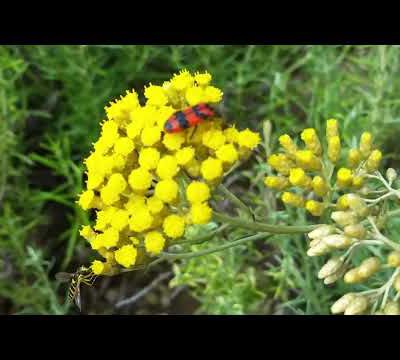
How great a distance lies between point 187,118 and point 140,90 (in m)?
1.98

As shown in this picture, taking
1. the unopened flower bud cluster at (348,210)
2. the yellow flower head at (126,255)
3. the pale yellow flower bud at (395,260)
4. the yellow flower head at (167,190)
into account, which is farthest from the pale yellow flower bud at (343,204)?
the yellow flower head at (126,255)

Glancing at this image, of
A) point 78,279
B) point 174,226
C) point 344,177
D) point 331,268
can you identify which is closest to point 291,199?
point 344,177

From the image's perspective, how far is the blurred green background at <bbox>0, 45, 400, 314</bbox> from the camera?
10.5 feet

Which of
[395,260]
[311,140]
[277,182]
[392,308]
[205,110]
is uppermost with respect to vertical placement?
[205,110]

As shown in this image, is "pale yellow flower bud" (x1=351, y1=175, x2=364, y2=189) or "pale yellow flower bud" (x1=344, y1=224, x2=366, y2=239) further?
"pale yellow flower bud" (x1=351, y1=175, x2=364, y2=189)

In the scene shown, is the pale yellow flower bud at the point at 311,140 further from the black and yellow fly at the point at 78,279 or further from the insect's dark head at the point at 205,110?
the black and yellow fly at the point at 78,279

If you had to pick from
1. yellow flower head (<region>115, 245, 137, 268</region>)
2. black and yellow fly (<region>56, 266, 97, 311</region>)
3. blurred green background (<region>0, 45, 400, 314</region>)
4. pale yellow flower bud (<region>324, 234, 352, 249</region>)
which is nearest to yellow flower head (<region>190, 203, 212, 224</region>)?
yellow flower head (<region>115, 245, 137, 268</region>)

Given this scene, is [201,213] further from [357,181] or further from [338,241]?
[357,181]

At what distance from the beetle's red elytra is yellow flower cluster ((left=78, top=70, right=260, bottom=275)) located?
36 mm

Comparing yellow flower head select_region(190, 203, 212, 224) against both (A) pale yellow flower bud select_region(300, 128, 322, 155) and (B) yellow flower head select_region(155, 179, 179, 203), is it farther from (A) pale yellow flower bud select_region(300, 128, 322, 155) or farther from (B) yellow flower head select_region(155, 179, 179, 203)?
(A) pale yellow flower bud select_region(300, 128, 322, 155)

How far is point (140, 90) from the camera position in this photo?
12.7 feet

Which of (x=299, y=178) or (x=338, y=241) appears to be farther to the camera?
(x=299, y=178)

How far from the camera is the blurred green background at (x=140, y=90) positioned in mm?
3195

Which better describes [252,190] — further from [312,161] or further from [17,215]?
[312,161]
